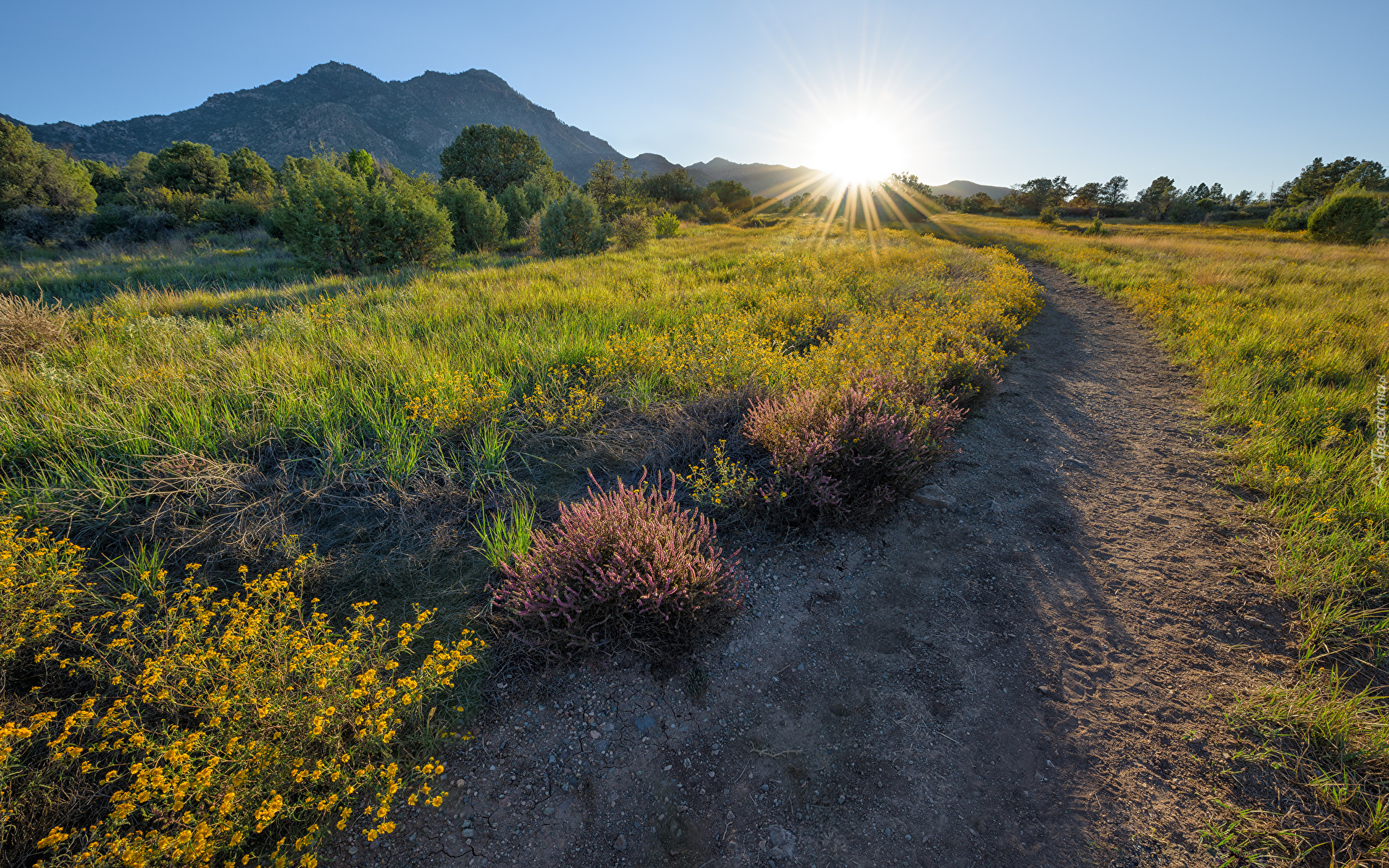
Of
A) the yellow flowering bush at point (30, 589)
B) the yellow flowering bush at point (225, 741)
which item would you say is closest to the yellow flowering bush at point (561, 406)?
the yellow flowering bush at point (225, 741)

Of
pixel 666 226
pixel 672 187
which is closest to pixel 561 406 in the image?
pixel 666 226

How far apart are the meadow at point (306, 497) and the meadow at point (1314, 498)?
241cm

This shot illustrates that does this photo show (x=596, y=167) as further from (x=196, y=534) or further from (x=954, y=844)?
(x=954, y=844)

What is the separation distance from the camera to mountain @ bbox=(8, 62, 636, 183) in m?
64.6

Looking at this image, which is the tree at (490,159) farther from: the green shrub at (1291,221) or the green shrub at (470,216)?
the green shrub at (1291,221)

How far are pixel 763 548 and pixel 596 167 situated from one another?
35.5 metres

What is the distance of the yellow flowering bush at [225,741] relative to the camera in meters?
1.64

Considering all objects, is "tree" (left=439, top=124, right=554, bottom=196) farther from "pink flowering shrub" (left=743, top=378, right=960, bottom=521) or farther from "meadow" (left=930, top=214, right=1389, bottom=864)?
"meadow" (left=930, top=214, right=1389, bottom=864)

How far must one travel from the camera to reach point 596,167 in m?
32.1

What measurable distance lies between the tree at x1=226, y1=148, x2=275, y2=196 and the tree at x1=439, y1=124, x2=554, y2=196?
1168 centimetres

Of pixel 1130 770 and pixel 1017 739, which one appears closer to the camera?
pixel 1130 770

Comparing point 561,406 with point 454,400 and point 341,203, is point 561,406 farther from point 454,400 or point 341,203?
point 341,203

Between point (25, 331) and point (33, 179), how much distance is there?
38432 millimetres

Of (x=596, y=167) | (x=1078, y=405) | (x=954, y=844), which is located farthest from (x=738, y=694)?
(x=596, y=167)
